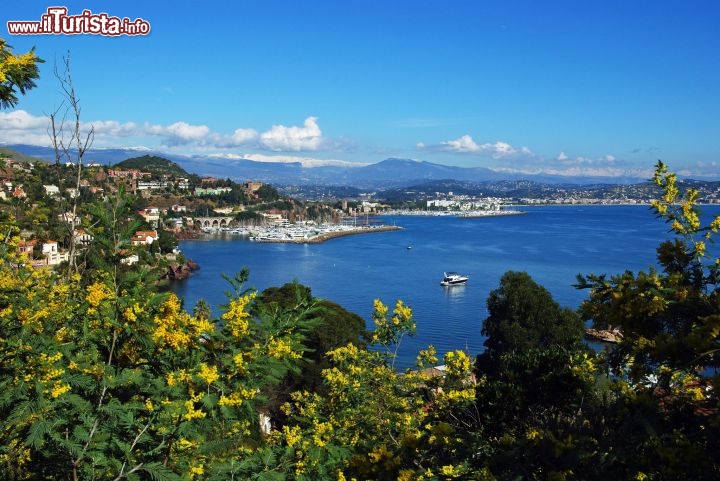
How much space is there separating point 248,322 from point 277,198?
102 m

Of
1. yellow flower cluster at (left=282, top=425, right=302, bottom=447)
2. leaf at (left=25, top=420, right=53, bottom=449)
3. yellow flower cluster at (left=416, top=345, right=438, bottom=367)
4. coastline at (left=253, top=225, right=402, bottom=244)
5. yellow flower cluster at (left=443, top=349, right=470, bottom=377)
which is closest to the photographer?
leaf at (left=25, top=420, right=53, bottom=449)

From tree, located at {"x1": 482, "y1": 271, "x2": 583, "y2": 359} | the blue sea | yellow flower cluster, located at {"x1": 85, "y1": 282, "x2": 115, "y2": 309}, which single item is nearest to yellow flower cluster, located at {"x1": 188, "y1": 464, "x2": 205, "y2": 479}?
yellow flower cluster, located at {"x1": 85, "y1": 282, "x2": 115, "y2": 309}

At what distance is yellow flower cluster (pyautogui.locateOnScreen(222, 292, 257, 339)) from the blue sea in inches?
547

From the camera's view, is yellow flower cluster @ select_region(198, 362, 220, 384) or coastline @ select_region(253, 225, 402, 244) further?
coastline @ select_region(253, 225, 402, 244)

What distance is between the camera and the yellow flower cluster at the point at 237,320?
9.25 ft

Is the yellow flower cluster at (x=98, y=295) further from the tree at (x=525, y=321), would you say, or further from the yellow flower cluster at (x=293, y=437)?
the tree at (x=525, y=321)

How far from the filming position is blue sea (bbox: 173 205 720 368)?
91.2 feet

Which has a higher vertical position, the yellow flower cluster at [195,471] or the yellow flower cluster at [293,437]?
the yellow flower cluster at [195,471]

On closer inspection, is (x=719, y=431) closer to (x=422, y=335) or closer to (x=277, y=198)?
(x=422, y=335)

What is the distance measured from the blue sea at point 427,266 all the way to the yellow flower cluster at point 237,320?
13887 mm

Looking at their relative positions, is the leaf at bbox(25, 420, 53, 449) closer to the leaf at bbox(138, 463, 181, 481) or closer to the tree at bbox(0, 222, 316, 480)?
the tree at bbox(0, 222, 316, 480)

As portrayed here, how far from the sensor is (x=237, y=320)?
9.25ft

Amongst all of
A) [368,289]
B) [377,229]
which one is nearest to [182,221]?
[377,229]

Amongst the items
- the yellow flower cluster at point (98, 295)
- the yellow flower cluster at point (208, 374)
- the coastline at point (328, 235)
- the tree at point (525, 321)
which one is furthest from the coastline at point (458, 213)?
the yellow flower cluster at point (208, 374)
